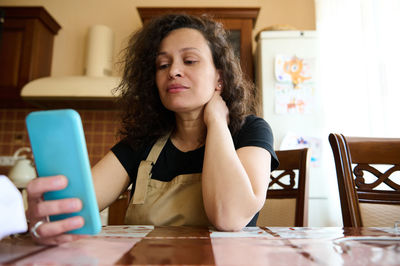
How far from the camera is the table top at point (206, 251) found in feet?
1.07

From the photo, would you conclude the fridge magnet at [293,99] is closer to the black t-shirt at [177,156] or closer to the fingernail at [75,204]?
the black t-shirt at [177,156]

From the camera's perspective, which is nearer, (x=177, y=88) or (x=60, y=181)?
(x=60, y=181)

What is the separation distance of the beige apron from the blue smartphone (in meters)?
0.44

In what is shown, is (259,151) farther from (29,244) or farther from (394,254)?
(29,244)

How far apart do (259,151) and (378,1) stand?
5.03 feet

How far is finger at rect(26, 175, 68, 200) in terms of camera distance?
395 mm

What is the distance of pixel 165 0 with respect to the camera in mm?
2998

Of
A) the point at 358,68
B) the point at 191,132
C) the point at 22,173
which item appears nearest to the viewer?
the point at 191,132

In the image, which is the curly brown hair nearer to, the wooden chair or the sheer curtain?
the wooden chair

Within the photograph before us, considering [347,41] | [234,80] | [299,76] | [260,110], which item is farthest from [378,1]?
[234,80]

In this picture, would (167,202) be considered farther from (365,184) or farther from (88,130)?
(88,130)

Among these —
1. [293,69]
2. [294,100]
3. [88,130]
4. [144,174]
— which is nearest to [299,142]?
[294,100]

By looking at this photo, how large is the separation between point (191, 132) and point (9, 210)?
762 mm

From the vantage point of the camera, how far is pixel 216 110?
95cm
